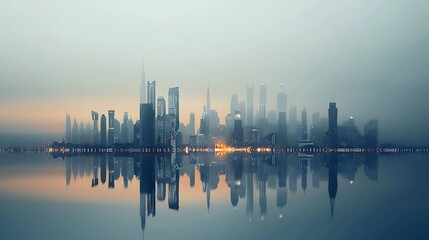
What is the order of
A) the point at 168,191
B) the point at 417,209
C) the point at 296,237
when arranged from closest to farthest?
the point at 296,237 → the point at 417,209 → the point at 168,191

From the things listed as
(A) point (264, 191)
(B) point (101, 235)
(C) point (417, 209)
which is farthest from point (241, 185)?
(B) point (101, 235)

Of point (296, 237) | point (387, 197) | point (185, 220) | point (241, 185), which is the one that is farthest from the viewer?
point (241, 185)

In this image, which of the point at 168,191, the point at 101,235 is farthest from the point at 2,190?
the point at 101,235

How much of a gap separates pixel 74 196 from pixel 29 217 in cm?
1054

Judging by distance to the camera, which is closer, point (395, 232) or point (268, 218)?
point (395, 232)

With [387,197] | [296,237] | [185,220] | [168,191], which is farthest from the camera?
[168,191]

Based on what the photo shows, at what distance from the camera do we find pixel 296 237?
80.3 feet

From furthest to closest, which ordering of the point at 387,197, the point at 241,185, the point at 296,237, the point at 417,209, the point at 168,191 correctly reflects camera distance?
the point at 241,185 < the point at 168,191 < the point at 387,197 < the point at 417,209 < the point at 296,237

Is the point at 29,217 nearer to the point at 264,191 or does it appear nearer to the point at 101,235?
the point at 101,235

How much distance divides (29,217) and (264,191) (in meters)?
20.7

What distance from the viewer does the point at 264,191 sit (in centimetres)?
4444

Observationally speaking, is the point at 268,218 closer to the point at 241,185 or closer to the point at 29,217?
the point at 29,217

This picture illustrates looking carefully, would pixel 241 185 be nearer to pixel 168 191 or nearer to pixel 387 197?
pixel 168 191

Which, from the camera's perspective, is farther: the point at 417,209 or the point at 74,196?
the point at 74,196
